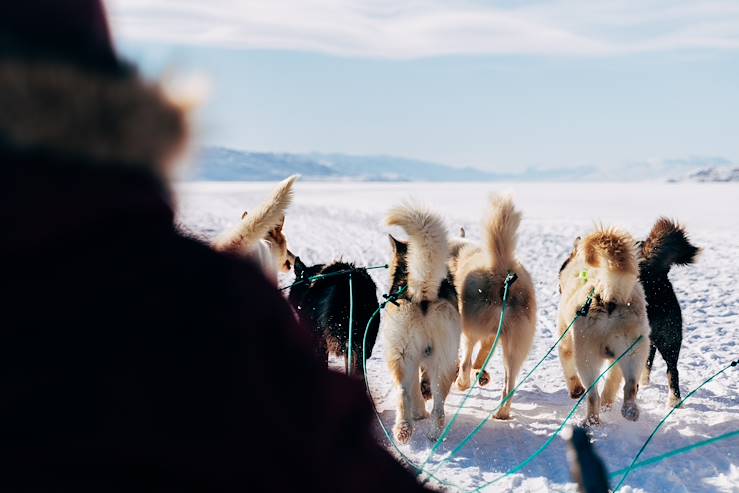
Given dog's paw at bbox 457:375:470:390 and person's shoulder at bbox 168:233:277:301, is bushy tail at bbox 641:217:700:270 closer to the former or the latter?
dog's paw at bbox 457:375:470:390

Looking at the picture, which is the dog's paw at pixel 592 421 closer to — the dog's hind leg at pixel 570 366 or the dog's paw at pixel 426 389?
the dog's hind leg at pixel 570 366

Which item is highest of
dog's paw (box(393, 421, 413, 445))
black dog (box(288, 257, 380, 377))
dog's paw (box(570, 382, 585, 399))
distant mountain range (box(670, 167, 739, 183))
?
distant mountain range (box(670, 167, 739, 183))

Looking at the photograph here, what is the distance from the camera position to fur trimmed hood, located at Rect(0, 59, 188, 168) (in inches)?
19.5

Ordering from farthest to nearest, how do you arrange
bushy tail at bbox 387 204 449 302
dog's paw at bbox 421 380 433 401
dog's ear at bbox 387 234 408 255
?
dog's paw at bbox 421 380 433 401 < dog's ear at bbox 387 234 408 255 < bushy tail at bbox 387 204 449 302

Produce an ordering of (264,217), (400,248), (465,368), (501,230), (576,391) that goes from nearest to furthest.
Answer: (264,217) < (400,248) < (501,230) < (576,391) < (465,368)

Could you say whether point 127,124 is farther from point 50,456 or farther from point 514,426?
point 514,426

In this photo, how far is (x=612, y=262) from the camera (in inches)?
162

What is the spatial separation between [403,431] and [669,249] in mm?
2544

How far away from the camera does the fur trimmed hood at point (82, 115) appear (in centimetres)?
50

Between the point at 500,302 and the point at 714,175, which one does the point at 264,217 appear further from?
the point at 714,175

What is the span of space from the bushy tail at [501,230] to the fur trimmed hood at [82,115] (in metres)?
4.02

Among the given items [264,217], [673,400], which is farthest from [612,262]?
[264,217]

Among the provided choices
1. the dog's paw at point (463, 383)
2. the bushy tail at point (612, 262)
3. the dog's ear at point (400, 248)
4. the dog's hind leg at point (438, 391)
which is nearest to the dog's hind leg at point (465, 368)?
the dog's paw at point (463, 383)

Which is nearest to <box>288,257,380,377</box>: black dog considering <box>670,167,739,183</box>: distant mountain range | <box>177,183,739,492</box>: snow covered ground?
<box>177,183,739,492</box>: snow covered ground
